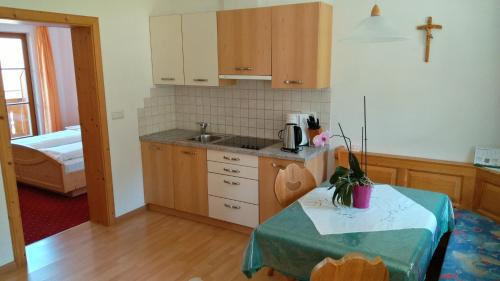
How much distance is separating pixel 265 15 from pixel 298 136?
1.09m

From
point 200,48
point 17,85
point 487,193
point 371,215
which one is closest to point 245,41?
point 200,48

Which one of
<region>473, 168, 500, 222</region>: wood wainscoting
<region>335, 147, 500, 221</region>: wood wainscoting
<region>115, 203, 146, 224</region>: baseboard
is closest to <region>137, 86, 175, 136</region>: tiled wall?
<region>115, 203, 146, 224</region>: baseboard

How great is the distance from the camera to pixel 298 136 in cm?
336

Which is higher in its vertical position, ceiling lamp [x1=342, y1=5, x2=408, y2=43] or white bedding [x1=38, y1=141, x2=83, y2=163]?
ceiling lamp [x1=342, y1=5, x2=408, y2=43]

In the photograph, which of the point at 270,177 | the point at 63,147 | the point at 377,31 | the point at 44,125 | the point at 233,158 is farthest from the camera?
the point at 44,125

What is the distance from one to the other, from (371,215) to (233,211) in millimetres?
1693

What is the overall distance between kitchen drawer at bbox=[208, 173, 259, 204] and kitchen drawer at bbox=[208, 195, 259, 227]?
5 cm

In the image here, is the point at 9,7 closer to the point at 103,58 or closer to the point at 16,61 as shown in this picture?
the point at 103,58

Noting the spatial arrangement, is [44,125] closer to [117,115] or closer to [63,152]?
[63,152]

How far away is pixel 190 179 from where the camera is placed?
Answer: 12.6 ft

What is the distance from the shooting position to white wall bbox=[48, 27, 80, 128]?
6883 millimetres

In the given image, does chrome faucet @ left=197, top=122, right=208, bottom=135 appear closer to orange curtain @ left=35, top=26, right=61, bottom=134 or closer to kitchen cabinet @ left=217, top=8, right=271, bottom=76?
kitchen cabinet @ left=217, top=8, right=271, bottom=76

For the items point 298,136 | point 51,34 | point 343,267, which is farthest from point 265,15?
point 51,34

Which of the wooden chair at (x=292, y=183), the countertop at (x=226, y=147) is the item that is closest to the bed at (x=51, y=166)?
the countertop at (x=226, y=147)
